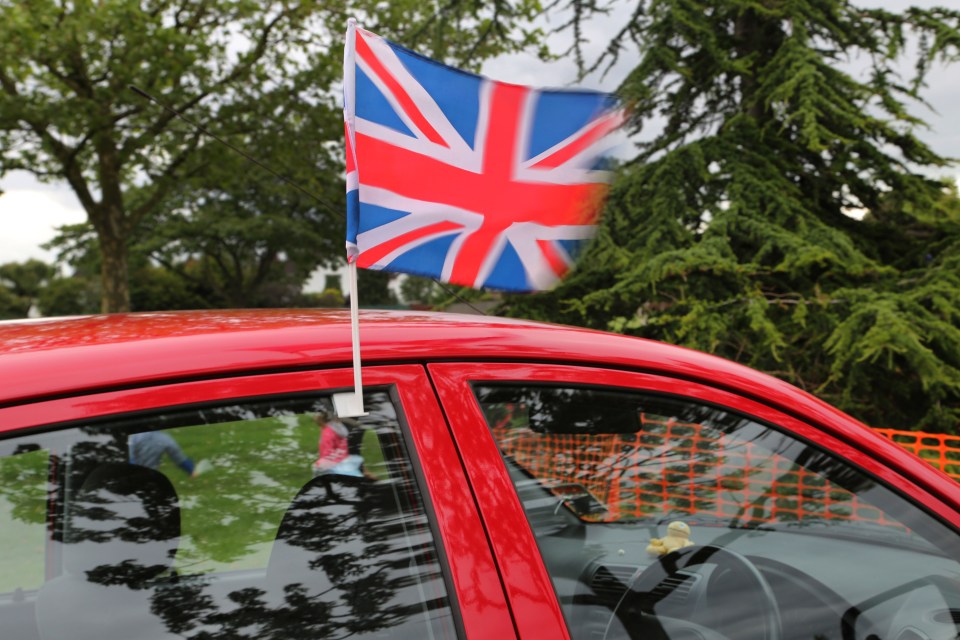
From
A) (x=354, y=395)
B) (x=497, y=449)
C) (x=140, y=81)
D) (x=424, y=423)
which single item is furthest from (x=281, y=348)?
(x=140, y=81)

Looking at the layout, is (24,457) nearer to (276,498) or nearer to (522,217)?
(276,498)

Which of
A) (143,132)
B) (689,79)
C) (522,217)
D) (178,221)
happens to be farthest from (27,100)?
(178,221)

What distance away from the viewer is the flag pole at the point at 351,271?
1206 millimetres

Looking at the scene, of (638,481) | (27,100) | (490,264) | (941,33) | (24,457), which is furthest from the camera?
A: (27,100)

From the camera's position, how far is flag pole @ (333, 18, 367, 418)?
1206 mm

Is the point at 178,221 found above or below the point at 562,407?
above

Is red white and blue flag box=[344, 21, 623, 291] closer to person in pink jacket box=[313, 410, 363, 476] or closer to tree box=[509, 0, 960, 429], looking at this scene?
person in pink jacket box=[313, 410, 363, 476]

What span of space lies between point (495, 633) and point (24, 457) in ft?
2.18

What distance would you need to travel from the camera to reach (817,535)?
1652mm

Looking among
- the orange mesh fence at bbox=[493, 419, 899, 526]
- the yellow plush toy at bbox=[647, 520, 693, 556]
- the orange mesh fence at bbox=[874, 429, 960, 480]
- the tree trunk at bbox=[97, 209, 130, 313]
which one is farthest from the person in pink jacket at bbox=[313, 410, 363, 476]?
the tree trunk at bbox=[97, 209, 130, 313]

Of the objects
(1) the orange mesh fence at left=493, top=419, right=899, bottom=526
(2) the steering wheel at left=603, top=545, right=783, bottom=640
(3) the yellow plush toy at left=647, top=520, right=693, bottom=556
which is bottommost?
(2) the steering wheel at left=603, top=545, right=783, bottom=640

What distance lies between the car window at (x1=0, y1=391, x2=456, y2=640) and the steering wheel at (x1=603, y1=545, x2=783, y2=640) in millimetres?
397

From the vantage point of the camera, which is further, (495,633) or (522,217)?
(522,217)

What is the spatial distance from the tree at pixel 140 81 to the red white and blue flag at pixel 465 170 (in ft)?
37.1
